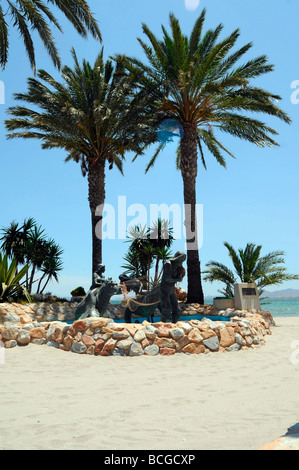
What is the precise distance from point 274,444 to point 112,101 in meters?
17.0

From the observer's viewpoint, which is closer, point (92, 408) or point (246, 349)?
point (92, 408)

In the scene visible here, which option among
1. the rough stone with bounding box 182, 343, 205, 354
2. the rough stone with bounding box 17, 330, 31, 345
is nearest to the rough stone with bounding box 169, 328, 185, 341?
the rough stone with bounding box 182, 343, 205, 354

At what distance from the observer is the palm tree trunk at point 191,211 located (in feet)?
56.9

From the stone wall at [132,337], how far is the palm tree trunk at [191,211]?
8.41 metres

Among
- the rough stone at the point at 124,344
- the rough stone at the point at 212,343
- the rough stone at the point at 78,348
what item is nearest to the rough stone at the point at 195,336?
the rough stone at the point at 212,343

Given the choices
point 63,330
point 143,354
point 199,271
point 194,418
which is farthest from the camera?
point 199,271

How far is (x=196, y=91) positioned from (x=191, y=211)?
5.10 meters

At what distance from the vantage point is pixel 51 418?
12.6 ft

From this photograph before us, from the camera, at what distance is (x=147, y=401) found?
452 centimetres

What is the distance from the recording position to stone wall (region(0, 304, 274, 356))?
7.75 m

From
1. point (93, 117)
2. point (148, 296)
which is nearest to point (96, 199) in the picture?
point (93, 117)

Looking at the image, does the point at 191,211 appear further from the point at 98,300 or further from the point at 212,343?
the point at 212,343

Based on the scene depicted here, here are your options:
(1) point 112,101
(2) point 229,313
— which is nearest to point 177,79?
(1) point 112,101

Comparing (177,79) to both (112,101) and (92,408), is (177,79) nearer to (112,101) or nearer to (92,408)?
(112,101)
